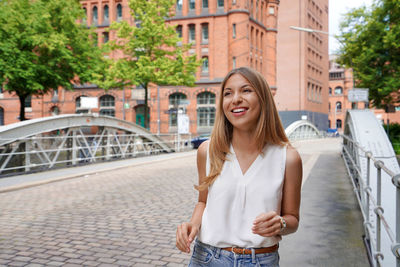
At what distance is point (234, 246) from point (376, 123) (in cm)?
803

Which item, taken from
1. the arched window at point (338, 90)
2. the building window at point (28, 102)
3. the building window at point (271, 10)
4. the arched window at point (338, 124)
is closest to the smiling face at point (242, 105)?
the building window at point (271, 10)

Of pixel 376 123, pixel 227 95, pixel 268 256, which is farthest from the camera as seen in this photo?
pixel 376 123

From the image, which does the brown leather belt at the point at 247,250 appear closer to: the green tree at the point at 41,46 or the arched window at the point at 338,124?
Answer: the green tree at the point at 41,46

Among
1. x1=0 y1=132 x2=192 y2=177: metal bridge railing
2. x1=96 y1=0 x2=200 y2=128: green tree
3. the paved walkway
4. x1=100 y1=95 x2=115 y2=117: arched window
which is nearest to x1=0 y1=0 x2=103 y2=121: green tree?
x1=96 y1=0 x2=200 y2=128: green tree

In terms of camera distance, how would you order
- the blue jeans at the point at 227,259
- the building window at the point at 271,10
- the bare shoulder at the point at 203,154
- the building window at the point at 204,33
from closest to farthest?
the blue jeans at the point at 227,259, the bare shoulder at the point at 203,154, the building window at the point at 204,33, the building window at the point at 271,10

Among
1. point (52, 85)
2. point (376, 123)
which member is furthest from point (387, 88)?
point (52, 85)

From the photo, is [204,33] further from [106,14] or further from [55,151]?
[55,151]

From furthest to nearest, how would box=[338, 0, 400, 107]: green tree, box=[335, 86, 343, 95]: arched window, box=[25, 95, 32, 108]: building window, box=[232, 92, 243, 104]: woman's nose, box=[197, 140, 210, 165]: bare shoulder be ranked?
box=[335, 86, 343, 95]: arched window, box=[25, 95, 32, 108]: building window, box=[338, 0, 400, 107]: green tree, box=[197, 140, 210, 165]: bare shoulder, box=[232, 92, 243, 104]: woman's nose

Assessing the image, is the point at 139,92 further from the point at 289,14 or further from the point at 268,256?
the point at 268,256

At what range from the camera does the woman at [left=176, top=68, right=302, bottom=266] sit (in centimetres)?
165

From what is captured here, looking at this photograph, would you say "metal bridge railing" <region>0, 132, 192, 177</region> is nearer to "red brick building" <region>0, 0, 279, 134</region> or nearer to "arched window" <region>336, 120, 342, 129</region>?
"red brick building" <region>0, 0, 279, 134</region>

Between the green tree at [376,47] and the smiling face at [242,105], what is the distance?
64.9 feet

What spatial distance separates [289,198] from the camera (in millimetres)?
1699

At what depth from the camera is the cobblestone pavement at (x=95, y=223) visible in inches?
175
